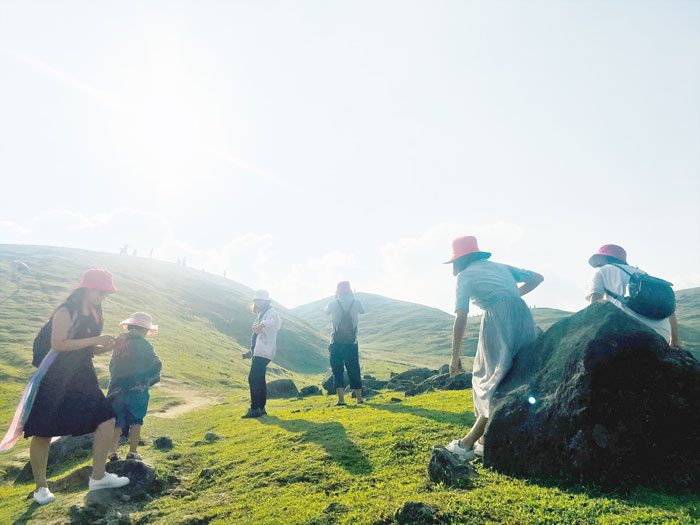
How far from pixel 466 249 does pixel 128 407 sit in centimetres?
740

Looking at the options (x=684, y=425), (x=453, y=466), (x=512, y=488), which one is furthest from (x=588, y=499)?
(x=453, y=466)

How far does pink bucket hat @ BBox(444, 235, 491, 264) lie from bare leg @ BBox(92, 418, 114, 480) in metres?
6.53

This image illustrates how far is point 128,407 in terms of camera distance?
8.46 m

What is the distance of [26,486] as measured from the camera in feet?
31.9

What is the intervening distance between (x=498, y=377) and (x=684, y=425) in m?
2.31

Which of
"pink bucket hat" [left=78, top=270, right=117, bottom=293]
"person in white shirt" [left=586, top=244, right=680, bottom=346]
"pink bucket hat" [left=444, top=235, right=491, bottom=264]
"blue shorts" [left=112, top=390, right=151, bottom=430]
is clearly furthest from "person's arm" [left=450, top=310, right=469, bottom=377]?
"blue shorts" [left=112, top=390, right=151, bottom=430]

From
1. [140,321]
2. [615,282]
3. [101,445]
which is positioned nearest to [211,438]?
[140,321]

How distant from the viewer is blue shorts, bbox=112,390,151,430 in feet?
27.6

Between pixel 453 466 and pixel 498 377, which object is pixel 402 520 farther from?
pixel 498 377

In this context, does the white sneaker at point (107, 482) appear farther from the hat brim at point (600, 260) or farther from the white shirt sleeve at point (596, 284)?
the hat brim at point (600, 260)

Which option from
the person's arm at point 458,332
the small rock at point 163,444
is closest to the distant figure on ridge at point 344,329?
the small rock at point 163,444

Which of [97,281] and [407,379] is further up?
[97,281]

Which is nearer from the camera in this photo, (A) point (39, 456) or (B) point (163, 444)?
(A) point (39, 456)

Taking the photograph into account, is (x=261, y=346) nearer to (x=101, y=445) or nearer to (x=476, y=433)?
(x=101, y=445)
